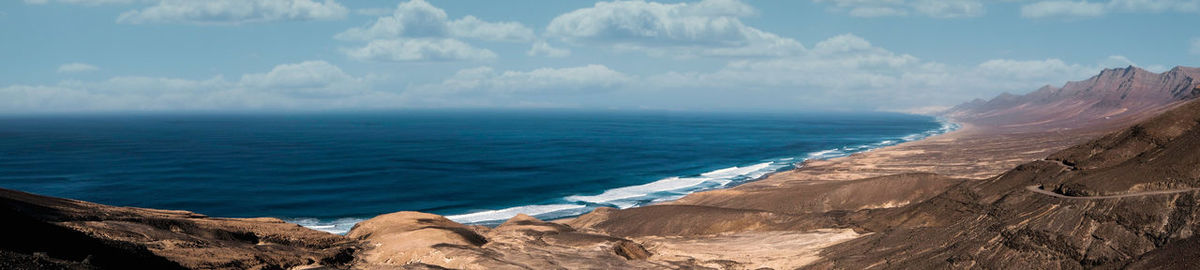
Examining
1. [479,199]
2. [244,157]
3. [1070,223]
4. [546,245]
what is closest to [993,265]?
[1070,223]

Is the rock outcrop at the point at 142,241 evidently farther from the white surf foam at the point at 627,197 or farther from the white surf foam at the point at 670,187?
the white surf foam at the point at 670,187

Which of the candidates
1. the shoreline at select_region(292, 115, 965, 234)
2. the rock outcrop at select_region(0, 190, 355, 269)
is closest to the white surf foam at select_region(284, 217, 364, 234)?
the shoreline at select_region(292, 115, 965, 234)

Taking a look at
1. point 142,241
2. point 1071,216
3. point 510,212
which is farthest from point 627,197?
point 142,241

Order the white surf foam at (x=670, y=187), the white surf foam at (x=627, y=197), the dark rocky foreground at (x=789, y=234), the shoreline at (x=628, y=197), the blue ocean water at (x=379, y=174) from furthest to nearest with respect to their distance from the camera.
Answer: the white surf foam at (x=670, y=187)
the blue ocean water at (x=379, y=174)
the white surf foam at (x=627, y=197)
the shoreline at (x=628, y=197)
the dark rocky foreground at (x=789, y=234)

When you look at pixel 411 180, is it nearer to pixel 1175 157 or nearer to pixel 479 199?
pixel 479 199

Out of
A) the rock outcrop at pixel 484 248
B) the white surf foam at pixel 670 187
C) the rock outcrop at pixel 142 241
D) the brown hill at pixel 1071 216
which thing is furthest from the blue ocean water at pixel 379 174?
the brown hill at pixel 1071 216

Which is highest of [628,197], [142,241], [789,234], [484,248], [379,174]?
[142,241]

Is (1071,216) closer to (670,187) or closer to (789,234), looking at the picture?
(789,234)

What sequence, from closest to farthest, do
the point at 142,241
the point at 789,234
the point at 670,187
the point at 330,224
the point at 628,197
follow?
the point at 142,241 < the point at 789,234 < the point at 330,224 < the point at 628,197 < the point at 670,187

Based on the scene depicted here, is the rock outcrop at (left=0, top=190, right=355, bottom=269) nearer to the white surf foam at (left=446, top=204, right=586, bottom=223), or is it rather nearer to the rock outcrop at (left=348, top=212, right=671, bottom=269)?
the rock outcrop at (left=348, top=212, right=671, bottom=269)
